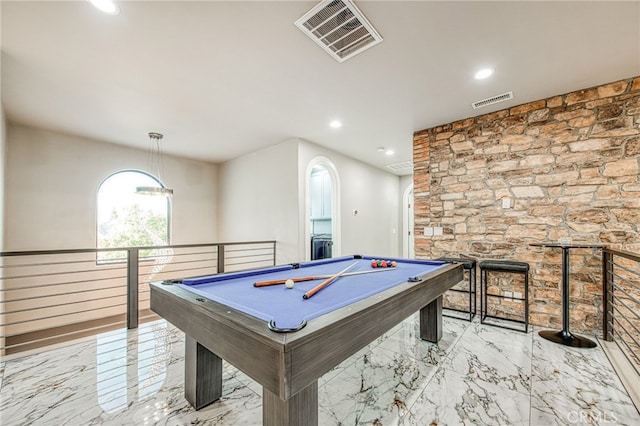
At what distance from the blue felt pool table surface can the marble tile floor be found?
74cm

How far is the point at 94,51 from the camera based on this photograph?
7.11ft

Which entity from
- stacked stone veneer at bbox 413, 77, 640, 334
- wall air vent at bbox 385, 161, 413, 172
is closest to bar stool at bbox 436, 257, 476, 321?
stacked stone veneer at bbox 413, 77, 640, 334

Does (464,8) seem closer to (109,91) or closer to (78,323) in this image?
(109,91)

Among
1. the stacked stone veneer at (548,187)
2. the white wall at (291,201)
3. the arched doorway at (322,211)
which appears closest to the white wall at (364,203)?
the white wall at (291,201)

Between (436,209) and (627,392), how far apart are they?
2.43 metres

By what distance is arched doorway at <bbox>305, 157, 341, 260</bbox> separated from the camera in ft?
14.4

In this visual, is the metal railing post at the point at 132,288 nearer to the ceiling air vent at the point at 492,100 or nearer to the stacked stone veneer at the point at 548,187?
the stacked stone veneer at the point at 548,187

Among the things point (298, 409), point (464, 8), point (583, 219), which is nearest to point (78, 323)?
point (298, 409)

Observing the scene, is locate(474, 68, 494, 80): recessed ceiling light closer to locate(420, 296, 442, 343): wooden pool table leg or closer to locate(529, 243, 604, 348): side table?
locate(529, 243, 604, 348): side table

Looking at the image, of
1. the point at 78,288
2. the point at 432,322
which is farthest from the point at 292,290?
the point at 78,288

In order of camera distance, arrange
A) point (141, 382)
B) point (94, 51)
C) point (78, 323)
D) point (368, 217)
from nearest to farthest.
Result: point (141, 382) < point (94, 51) < point (78, 323) < point (368, 217)

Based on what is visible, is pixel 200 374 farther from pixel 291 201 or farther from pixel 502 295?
pixel 502 295

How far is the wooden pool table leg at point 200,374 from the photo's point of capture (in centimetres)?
160

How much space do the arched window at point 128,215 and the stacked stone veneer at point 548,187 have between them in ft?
16.4
